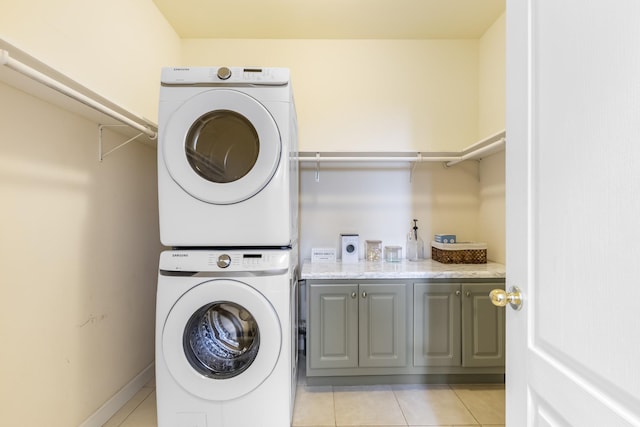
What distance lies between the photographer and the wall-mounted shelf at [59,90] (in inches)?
38.2

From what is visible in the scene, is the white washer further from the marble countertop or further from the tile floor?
the tile floor

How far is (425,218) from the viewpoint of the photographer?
8.60 feet

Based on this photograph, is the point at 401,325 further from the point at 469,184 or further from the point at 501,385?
the point at 469,184

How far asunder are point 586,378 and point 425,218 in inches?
81.9

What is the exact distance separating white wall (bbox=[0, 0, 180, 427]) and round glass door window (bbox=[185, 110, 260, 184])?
415 mm

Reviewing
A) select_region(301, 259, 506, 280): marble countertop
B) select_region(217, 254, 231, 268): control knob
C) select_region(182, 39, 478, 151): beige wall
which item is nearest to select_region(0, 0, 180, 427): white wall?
select_region(217, 254, 231, 268): control knob

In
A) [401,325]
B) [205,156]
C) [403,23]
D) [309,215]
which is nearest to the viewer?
[205,156]

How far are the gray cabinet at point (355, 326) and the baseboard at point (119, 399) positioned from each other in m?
1.12

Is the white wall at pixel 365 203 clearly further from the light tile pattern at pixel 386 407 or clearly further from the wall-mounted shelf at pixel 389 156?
the light tile pattern at pixel 386 407

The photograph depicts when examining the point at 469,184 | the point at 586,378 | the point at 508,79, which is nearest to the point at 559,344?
the point at 586,378

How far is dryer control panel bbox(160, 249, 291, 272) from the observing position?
1.53 metres

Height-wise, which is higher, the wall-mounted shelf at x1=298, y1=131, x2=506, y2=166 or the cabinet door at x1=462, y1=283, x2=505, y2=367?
the wall-mounted shelf at x1=298, y1=131, x2=506, y2=166

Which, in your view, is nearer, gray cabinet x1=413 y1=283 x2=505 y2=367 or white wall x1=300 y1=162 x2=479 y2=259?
gray cabinet x1=413 y1=283 x2=505 y2=367

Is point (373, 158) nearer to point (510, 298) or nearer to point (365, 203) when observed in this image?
point (365, 203)
